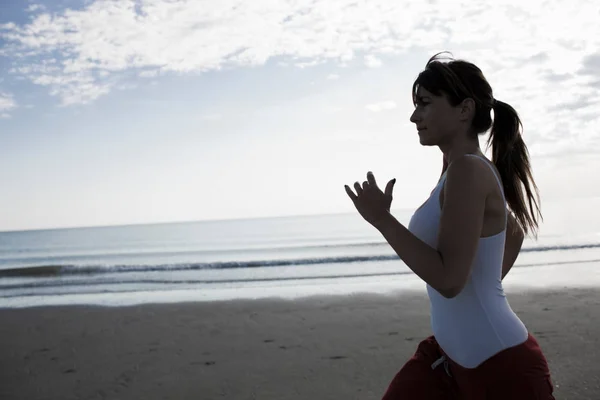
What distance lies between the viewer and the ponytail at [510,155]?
6.11 ft

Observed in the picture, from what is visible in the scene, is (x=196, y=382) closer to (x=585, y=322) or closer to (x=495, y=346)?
(x=495, y=346)

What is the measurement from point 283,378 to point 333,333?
1.93 meters

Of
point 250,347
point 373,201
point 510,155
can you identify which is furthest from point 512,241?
point 250,347

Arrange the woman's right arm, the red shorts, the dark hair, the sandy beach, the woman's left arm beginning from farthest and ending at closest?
the sandy beach, the woman's right arm, the dark hair, the red shorts, the woman's left arm

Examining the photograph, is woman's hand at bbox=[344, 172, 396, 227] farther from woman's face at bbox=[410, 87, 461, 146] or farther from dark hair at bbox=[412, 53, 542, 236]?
dark hair at bbox=[412, 53, 542, 236]

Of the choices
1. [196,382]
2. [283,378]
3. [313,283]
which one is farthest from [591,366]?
[313,283]

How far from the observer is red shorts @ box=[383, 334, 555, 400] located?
5.39ft

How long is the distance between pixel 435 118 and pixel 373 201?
365 mm

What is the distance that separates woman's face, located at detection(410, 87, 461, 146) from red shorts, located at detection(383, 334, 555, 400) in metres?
0.67

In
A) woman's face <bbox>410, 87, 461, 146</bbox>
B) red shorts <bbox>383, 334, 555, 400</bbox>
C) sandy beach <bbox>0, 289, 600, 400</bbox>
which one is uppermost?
woman's face <bbox>410, 87, 461, 146</bbox>

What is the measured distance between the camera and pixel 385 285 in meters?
12.1

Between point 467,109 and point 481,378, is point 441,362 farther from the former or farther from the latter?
point 467,109

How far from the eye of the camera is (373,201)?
162cm

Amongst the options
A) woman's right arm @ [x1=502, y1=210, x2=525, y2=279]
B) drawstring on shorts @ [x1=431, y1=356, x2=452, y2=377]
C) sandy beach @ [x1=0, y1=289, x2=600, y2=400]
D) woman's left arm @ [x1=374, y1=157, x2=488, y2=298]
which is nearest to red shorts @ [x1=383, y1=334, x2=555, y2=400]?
drawstring on shorts @ [x1=431, y1=356, x2=452, y2=377]
